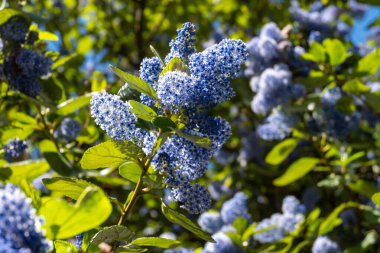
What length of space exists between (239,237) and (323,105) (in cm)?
133

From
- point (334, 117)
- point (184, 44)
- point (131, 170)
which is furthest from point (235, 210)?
point (184, 44)

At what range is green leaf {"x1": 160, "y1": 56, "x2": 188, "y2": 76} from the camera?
74.9 inches

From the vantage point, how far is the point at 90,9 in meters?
6.88

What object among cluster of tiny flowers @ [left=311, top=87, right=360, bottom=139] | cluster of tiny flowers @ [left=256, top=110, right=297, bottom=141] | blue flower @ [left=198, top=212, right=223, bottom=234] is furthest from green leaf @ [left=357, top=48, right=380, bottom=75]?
blue flower @ [left=198, top=212, right=223, bottom=234]

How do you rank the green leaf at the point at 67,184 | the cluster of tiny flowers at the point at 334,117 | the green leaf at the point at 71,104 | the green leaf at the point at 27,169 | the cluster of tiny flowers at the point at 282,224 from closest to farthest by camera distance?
the green leaf at the point at 67,184 < the green leaf at the point at 27,169 < the green leaf at the point at 71,104 < the cluster of tiny flowers at the point at 282,224 < the cluster of tiny flowers at the point at 334,117

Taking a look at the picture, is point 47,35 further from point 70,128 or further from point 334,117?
point 334,117

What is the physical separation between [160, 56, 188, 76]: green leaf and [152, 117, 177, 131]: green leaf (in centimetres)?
18

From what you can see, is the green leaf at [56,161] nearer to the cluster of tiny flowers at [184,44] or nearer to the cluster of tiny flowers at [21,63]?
the cluster of tiny flowers at [21,63]

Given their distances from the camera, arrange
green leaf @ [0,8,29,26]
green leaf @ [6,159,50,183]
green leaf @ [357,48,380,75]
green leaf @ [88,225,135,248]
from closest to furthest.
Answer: green leaf @ [88,225,135,248]
green leaf @ [0,8,29,26]
green leaf @ [6,159,50,183]
green leaf @ [357,48,380,75]

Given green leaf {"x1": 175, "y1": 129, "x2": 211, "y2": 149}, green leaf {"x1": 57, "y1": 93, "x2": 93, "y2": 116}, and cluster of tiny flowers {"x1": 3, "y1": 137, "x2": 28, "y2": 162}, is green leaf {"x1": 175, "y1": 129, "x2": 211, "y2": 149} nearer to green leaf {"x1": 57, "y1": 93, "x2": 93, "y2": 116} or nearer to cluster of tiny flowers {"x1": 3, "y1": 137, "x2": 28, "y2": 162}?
cluster of tiny flowers {"x1": 3, "y1": 137, "x2": 28, "y2": 162}

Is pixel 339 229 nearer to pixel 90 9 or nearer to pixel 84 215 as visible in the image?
pixel 84 215

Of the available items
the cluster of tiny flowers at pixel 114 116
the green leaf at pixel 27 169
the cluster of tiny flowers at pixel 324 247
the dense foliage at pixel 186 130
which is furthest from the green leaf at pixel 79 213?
the cluster of tiny flowers at pixel 324 247

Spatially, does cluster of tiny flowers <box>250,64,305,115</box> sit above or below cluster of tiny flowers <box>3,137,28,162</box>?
above

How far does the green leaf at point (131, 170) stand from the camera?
2.00 m
